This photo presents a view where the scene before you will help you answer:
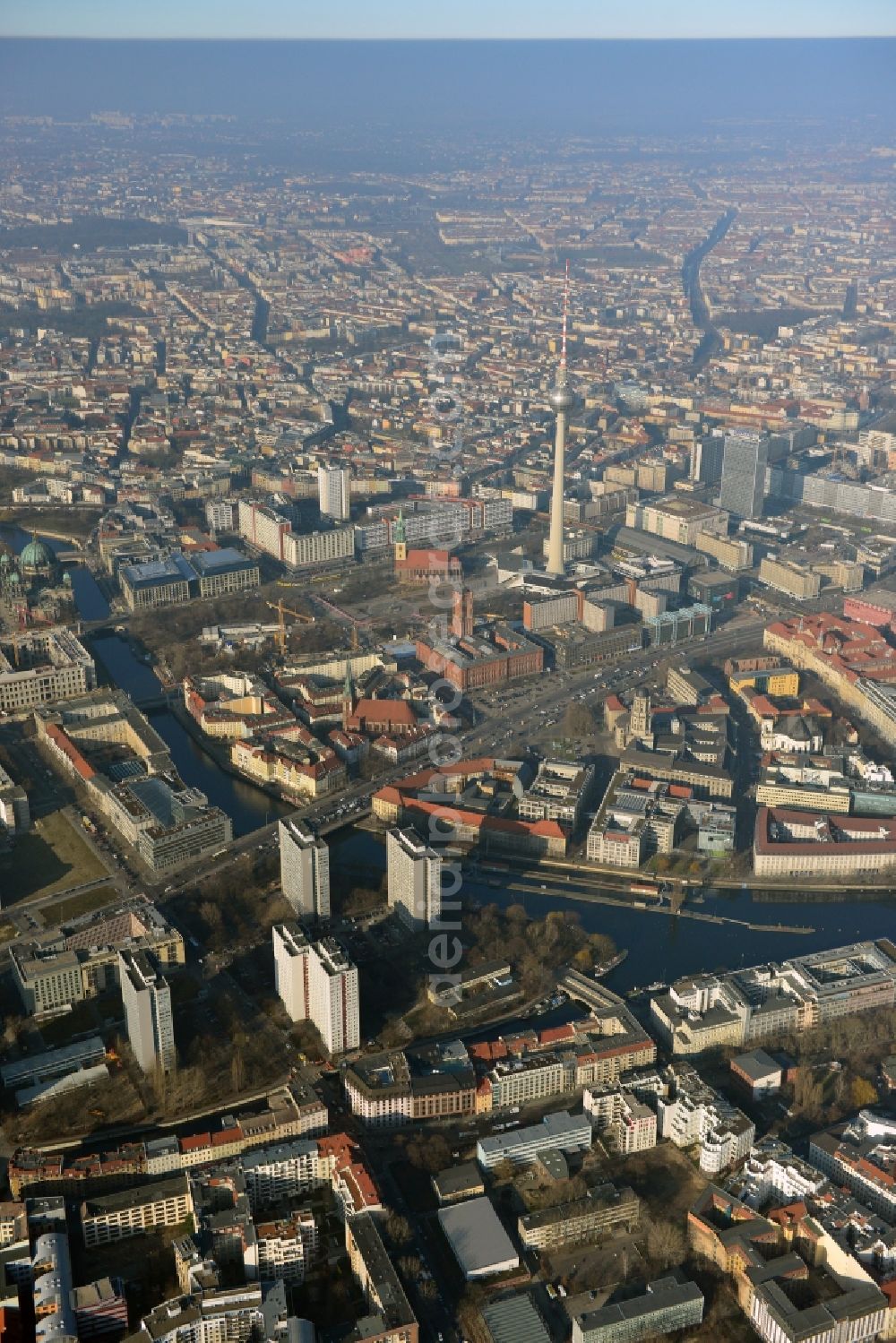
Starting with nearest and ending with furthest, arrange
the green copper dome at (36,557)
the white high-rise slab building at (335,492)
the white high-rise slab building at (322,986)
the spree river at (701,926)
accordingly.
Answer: the white high-rise slab building at (322,986), the spree river at (701,926), the green copper dome at (36,557), the white high-rise slab building at (335,492)

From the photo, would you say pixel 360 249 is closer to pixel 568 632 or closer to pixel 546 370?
pixel 546 370

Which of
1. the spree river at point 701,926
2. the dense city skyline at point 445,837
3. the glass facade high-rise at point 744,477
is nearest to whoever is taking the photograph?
the dense city skyline at point 445,837

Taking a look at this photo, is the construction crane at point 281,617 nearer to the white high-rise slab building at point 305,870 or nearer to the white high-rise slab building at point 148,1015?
the white high-rise slab building at point 305,870

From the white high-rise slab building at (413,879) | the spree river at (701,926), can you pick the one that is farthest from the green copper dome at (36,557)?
the white high-rise slab building at (413,879)

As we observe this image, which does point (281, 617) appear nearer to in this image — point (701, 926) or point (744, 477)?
point (701, 926)

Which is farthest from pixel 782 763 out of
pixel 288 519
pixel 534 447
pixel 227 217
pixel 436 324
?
pixel 227 217

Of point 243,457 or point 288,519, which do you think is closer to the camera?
point 288,519
